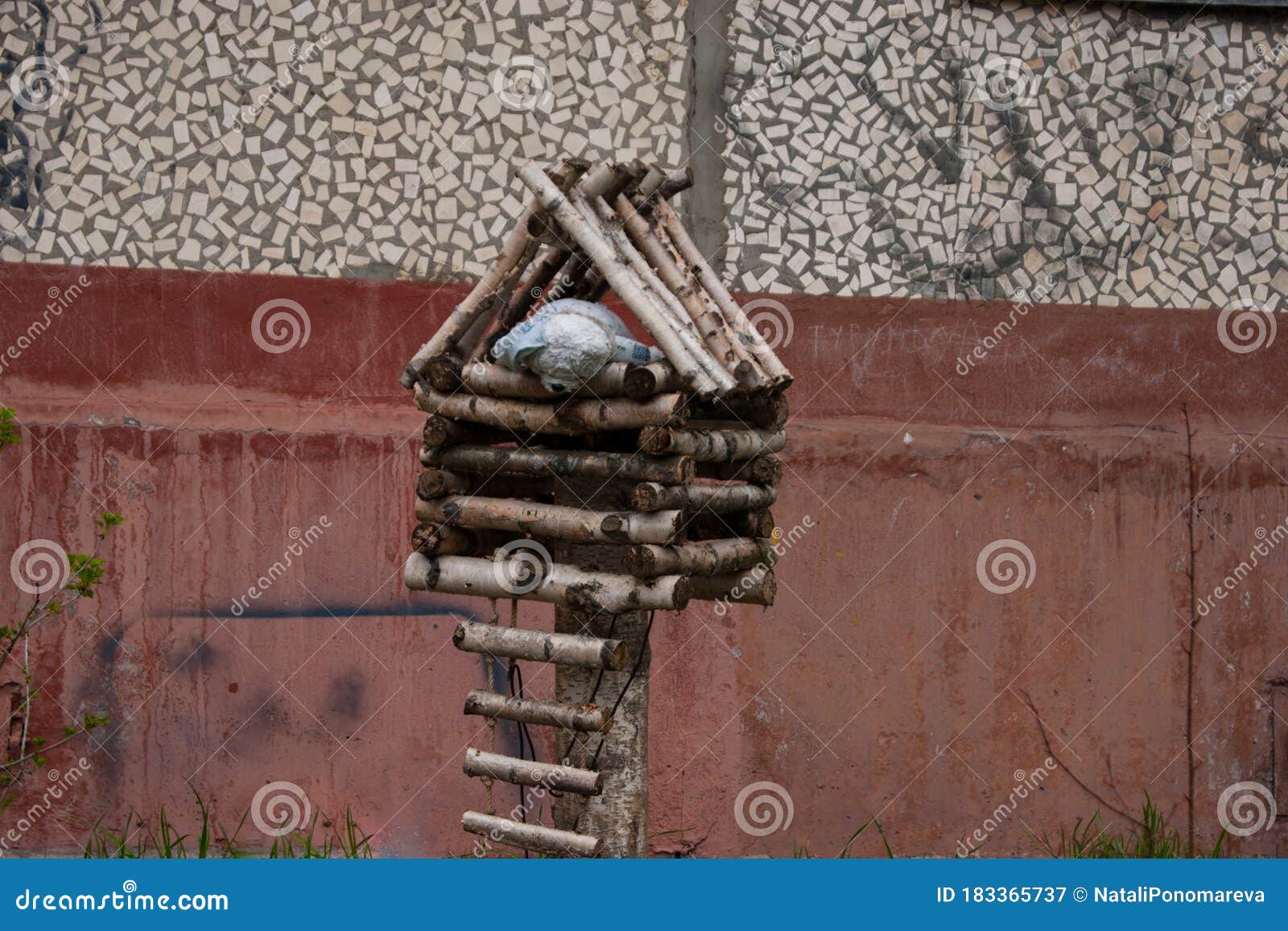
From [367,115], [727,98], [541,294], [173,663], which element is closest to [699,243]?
[727,98]

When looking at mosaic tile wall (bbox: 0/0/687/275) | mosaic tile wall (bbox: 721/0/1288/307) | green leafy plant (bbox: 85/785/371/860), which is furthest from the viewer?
mosaic tile wall (bbox: 721/0/1288/307)

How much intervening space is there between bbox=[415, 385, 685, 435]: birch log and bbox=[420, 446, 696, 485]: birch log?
9cm

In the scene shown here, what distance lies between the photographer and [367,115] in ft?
24.8

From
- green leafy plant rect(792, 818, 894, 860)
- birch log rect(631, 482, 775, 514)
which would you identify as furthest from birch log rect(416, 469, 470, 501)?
green leafy plant rect(792, 818, 894, 860)

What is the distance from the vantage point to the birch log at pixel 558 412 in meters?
4.68

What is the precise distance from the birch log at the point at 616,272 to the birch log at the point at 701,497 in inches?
13.8

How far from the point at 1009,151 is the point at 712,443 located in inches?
143

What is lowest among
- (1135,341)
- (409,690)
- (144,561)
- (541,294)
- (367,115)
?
(409,690)

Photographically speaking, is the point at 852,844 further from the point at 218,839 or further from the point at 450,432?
the point at 450,432

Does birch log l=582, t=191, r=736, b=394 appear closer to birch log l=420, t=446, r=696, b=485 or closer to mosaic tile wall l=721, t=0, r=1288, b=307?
birch log l=420, t=446, r=696, b=485

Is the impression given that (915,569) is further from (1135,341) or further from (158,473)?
(158,473)

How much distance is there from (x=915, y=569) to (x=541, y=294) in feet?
10.1

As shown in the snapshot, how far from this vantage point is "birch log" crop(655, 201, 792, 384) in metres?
5.21

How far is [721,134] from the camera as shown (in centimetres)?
764
